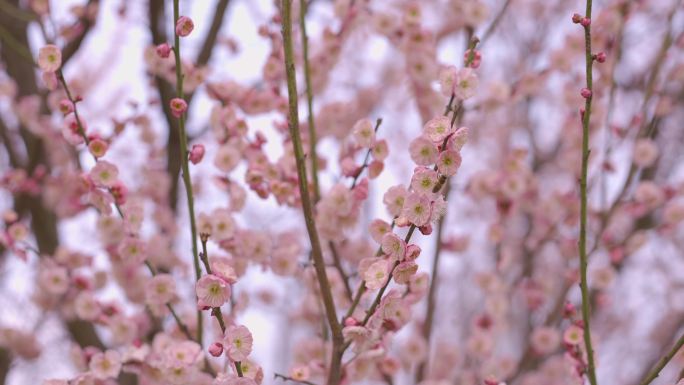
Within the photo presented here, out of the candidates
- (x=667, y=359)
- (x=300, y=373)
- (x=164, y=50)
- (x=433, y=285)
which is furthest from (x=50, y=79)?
(x=667, y=359)

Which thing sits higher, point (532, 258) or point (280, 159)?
point (532, 258)

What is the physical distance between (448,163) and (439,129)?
2.7 inches

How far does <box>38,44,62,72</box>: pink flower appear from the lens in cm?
176

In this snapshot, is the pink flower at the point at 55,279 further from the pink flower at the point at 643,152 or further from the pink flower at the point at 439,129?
the pink flower at the point at 643,152

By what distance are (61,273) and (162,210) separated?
28.8 inches

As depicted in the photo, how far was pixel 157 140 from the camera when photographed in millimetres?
3139

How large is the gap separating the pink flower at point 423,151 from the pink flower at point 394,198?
0.18 meters

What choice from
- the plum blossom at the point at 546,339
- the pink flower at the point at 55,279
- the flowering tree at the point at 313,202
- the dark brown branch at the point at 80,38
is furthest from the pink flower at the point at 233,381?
the dark brown branch at the point at 80,38

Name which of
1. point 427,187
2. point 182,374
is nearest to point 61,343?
point 182,374

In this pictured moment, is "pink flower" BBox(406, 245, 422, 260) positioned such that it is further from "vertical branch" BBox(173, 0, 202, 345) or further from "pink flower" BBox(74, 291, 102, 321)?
"pink flower" BBox(74, 291, 102, 321)

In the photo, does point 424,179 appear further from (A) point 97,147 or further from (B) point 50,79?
(B) point 50,79

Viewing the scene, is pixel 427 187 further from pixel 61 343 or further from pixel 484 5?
pixel 61 343

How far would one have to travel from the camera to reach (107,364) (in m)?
1.89

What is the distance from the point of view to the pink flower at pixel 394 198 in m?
1.66
